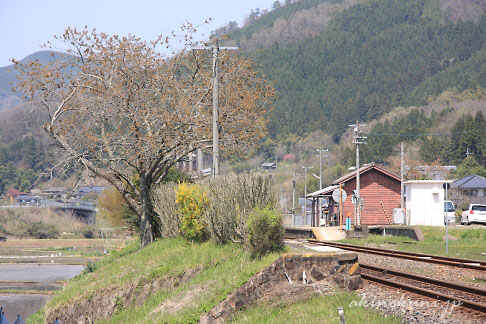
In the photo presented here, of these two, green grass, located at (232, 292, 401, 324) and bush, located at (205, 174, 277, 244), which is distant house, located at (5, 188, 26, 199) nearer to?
bush, located at (205, 174, 277, 244)

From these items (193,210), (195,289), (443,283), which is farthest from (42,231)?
(443,283)

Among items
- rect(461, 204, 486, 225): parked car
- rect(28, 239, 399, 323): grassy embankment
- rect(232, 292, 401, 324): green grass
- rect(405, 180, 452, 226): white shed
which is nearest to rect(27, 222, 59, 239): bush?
rect(405, 180, 452, 226): white shed

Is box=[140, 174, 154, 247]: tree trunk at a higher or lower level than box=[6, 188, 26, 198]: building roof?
lower

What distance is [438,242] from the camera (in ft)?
101

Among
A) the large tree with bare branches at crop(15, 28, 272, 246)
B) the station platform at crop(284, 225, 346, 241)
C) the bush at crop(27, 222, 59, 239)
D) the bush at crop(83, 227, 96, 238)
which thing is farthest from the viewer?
the bush at crop(83, 227, 96, 238)

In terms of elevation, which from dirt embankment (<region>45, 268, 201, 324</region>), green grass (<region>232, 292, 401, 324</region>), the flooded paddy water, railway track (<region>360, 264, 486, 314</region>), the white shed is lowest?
the flooded paddy water

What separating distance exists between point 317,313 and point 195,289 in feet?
14.2

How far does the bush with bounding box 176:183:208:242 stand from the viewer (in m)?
18.7

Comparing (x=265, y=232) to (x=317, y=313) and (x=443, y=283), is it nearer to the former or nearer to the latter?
(x=317, y=313)

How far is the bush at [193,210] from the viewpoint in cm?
1867

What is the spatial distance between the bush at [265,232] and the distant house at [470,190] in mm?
62952

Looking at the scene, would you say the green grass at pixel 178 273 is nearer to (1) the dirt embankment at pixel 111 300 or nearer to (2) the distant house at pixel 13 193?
(1) the dirt embankment at pixel 111 300

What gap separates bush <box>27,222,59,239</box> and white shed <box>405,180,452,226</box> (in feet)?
277

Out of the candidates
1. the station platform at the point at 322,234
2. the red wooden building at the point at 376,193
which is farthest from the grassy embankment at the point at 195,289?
the red wooden building at the point at 376,193
